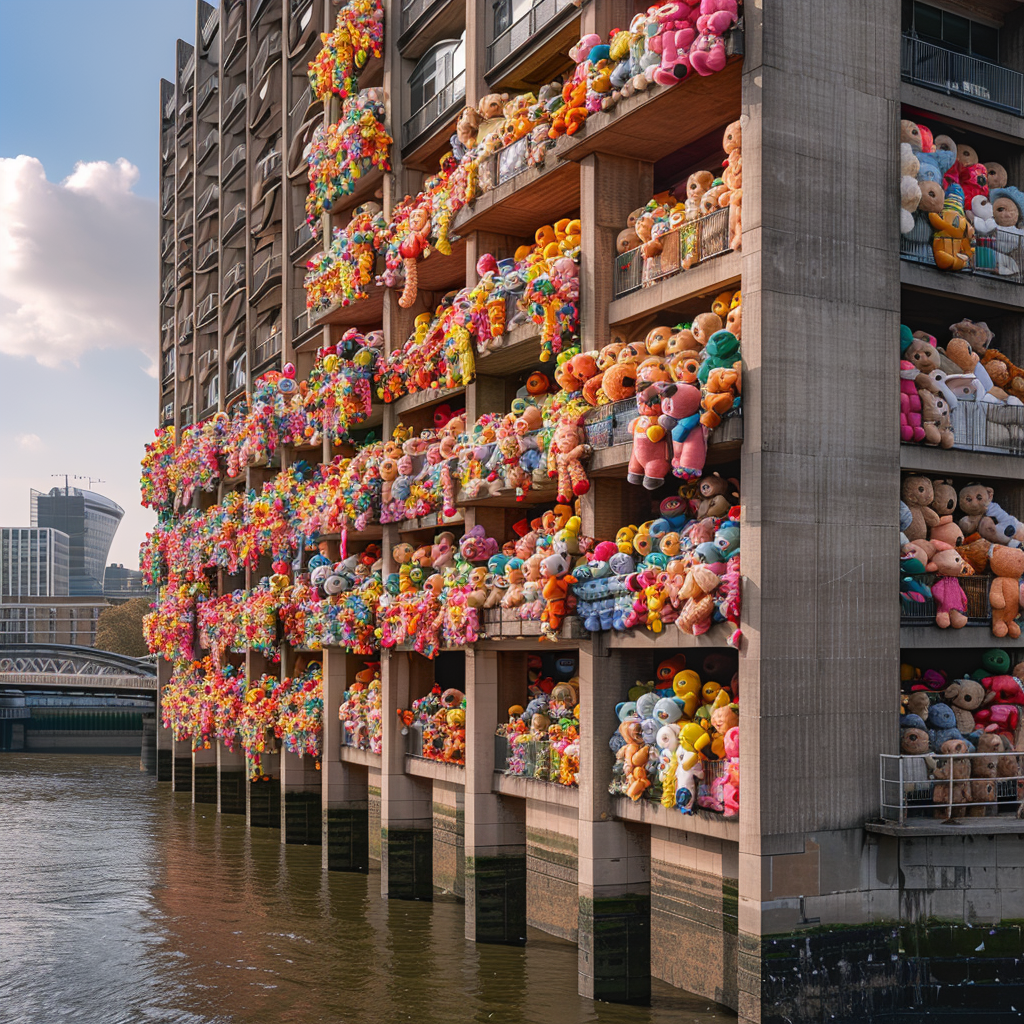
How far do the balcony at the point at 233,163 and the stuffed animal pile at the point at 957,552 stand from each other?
37.5 meters

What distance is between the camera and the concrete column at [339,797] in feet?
113

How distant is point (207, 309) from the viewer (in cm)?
5525

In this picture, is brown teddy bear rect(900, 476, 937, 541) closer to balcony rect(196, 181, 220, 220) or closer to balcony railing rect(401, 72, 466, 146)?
balcony railing rect(401, 72, 466, 146)

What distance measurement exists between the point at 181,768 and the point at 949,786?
1796 inches

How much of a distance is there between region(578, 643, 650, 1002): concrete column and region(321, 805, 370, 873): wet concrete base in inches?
560

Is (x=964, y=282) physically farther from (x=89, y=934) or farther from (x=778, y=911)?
(x=89, y=934)

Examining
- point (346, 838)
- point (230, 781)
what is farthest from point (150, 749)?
point (346, 838)

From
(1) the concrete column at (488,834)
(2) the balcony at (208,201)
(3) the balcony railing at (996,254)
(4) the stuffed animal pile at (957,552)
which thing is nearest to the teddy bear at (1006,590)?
(4) the stuffed animal pile at (957,552)

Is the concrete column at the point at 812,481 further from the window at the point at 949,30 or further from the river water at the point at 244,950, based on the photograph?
the river water at the point at 244,950

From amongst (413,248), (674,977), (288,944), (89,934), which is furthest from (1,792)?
(674,977)

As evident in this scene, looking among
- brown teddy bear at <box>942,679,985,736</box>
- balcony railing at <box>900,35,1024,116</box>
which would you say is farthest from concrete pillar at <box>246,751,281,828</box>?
balcony railing at <box>900,35,1024,116</box>

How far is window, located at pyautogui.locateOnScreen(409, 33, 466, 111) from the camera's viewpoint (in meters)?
29.9

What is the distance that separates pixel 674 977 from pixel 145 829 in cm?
2861

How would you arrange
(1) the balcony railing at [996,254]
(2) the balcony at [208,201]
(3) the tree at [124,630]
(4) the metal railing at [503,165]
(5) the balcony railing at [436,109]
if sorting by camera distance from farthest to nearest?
1. (3) the tree at [124,630]
2. (2) the balcony at [208,201]
3. (5) the balcony railing at [436,109]
4. (4) the metal railing at [503,165]
5. (1) the balcony railing at [996,254]
